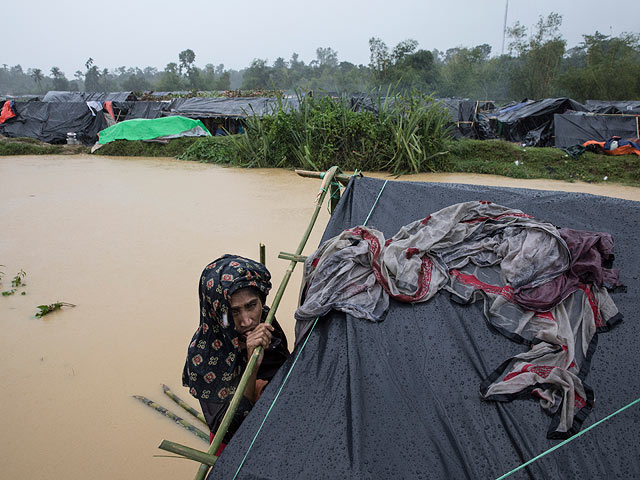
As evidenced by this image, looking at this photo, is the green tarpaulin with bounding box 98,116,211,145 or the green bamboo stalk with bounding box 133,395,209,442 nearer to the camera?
the green bamboo stalk with bounding box 133,395,209,442

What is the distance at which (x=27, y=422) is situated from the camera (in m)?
2.08

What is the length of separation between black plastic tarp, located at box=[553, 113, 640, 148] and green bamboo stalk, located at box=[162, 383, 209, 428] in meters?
9.87

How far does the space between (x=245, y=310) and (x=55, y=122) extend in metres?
14.9

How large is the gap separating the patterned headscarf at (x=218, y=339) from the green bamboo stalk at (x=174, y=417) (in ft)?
2.00

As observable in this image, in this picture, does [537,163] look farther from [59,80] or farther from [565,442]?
[59,80]

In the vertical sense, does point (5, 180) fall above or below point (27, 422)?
above

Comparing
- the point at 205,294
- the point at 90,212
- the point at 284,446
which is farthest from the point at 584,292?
the point at 90,212

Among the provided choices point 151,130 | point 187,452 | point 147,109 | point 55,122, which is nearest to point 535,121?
point 151,130

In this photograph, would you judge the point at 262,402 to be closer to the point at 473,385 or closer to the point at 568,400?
the point at 473,385

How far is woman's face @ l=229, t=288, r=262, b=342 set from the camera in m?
1.49

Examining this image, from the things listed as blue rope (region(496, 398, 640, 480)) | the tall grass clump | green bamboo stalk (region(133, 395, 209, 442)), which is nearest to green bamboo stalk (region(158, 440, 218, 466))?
blue rope (region(496, 398, 640, 480))

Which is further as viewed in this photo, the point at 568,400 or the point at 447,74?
the point at 447,74

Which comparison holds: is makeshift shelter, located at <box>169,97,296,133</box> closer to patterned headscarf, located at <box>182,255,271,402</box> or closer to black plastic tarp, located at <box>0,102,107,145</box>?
black plastic tarp, located at <box>0,102,107,145</box>

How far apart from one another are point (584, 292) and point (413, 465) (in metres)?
0.80
